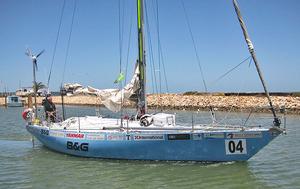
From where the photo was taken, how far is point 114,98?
18.5 m

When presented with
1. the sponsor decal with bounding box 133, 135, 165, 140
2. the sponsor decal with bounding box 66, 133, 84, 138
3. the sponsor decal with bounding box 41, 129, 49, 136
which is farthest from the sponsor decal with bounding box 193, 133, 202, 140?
the sponsor decal with bounding box 41, 129, 49, 136

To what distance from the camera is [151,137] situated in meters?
14.7

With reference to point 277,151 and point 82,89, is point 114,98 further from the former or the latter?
point 277,151

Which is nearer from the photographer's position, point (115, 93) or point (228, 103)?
point (115, 93)

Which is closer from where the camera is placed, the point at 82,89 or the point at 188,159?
the point at 188,159

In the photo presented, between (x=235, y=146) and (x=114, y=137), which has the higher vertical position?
(x=114, y=137)

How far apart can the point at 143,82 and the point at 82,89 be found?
4421 mm

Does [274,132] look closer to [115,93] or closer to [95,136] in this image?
[95,136]

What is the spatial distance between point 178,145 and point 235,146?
2197 mm

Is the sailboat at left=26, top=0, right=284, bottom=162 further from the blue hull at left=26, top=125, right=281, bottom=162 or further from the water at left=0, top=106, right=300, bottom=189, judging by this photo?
the water at left=0, top=106, right=300, bottom=189

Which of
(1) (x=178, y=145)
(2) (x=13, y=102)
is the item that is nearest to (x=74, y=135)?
(1) (x=178, y=145)

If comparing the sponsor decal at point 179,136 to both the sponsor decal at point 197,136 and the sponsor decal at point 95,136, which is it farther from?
the sponsor decal at point 95,136

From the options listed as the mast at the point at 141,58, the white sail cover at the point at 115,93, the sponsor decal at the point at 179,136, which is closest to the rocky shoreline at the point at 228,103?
the white sail cover at the point at 115,93

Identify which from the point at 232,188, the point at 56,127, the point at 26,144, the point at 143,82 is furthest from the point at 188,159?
the point at 26,144
